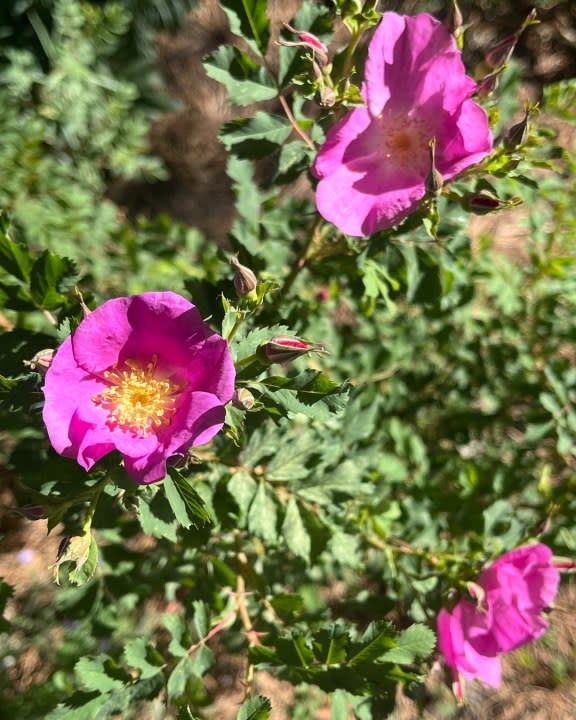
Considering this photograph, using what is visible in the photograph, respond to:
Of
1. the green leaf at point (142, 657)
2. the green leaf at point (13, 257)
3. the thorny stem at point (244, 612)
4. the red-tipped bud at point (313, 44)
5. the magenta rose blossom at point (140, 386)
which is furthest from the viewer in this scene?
the thorny stem at point (244, 612)

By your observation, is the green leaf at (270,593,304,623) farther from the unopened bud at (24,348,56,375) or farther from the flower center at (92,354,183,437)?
the unopened bud at (24,348,56,375)

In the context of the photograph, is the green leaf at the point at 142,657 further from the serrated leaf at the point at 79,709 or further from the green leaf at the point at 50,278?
the green leaf at the point at 50,278

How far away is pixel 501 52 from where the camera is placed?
1.20 meters

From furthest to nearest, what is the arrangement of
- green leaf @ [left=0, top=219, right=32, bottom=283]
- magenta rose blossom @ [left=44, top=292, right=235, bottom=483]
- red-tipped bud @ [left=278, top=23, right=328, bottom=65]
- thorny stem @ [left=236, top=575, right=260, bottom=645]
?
thorny stem @ [left=236, top=575, right=260, bottom=645]
green leaf @ [left=0, top=219, right=32, bottom=283]
red-tipped bud @ [left=278, top=23, right=328, bottom=65]
magenta rose blossom @ [left=44, top=292, right=235, bottom=483]

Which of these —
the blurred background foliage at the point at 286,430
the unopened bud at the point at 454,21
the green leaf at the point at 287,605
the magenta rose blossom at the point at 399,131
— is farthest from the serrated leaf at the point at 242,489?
the unopened bud at the point at 454,21

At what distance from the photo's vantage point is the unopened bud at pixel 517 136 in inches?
43.4

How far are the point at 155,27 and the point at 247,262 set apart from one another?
2701 mm

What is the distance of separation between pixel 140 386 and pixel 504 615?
0.95 metres

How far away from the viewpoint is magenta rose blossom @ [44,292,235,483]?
97 centimetres

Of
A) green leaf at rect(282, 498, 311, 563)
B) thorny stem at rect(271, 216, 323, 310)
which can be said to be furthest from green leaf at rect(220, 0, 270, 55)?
green leaf at rect(282, 498, 311, 563)

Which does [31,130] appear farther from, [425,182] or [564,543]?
[564,543]

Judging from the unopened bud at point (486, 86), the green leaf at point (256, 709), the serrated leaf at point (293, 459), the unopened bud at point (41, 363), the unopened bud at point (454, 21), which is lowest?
the green leaf at point (256, 709)

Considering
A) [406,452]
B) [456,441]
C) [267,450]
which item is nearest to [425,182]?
Result: [267,450]

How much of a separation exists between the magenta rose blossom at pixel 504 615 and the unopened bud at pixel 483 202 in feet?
2.49
